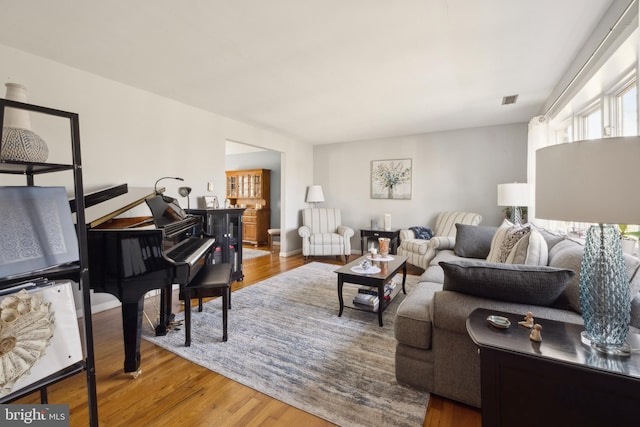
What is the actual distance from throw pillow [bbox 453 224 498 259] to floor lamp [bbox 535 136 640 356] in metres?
2.38

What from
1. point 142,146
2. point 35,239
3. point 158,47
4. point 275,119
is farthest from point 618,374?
point 275,119

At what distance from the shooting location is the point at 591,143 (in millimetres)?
950

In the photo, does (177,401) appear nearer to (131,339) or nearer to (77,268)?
(131,339)

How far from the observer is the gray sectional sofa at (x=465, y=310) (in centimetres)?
138

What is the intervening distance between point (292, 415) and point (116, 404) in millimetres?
1031

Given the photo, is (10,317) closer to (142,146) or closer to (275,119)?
(142,146)

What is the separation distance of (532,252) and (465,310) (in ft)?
3.10

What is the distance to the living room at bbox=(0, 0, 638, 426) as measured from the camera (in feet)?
7.66

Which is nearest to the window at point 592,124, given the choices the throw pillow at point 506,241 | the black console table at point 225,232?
the throw pillow at point 506,241

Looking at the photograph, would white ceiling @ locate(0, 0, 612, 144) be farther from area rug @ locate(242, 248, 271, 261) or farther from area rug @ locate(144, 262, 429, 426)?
area rug @ locate(242, 248, 271, 261)

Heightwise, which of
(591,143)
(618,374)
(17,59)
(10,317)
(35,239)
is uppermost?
(17,59)

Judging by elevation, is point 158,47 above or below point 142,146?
above

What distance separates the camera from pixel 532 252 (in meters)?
1.98

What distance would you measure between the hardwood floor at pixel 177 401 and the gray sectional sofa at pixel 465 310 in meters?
0.17
